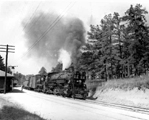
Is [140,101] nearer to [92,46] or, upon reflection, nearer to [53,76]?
[53,76]

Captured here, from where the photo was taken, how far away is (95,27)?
36938 millimetres

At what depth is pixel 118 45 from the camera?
113 feet

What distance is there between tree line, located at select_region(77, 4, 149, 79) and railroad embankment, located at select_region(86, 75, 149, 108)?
766cm

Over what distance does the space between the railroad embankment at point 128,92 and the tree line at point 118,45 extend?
7656 millimetres

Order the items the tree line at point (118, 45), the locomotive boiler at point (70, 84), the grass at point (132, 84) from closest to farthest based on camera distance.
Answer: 1. the grass at point (132, 84)
2. the locomotive boiler at point (70, 84)
3. the tree line at point (118, 45)

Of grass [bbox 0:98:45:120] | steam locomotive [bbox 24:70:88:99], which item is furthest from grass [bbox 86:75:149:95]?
grass [bbox 0:98:45:120]

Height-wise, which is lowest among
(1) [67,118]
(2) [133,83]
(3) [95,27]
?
→ (1) [67,118]

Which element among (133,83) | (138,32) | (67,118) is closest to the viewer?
(67,118)

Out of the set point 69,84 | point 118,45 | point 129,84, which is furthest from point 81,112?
point 118,45

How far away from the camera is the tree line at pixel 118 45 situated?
27.2 m

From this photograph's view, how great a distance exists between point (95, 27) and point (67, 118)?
29929 millimetres

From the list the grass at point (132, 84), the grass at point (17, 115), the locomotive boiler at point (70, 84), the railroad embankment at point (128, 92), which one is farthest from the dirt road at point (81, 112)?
the locomotive boiler at point (70, 84)

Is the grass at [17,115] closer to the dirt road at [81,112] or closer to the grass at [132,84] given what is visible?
the dirt road at [81,112]

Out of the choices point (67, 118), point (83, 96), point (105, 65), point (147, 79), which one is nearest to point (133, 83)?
point (147, 79)
